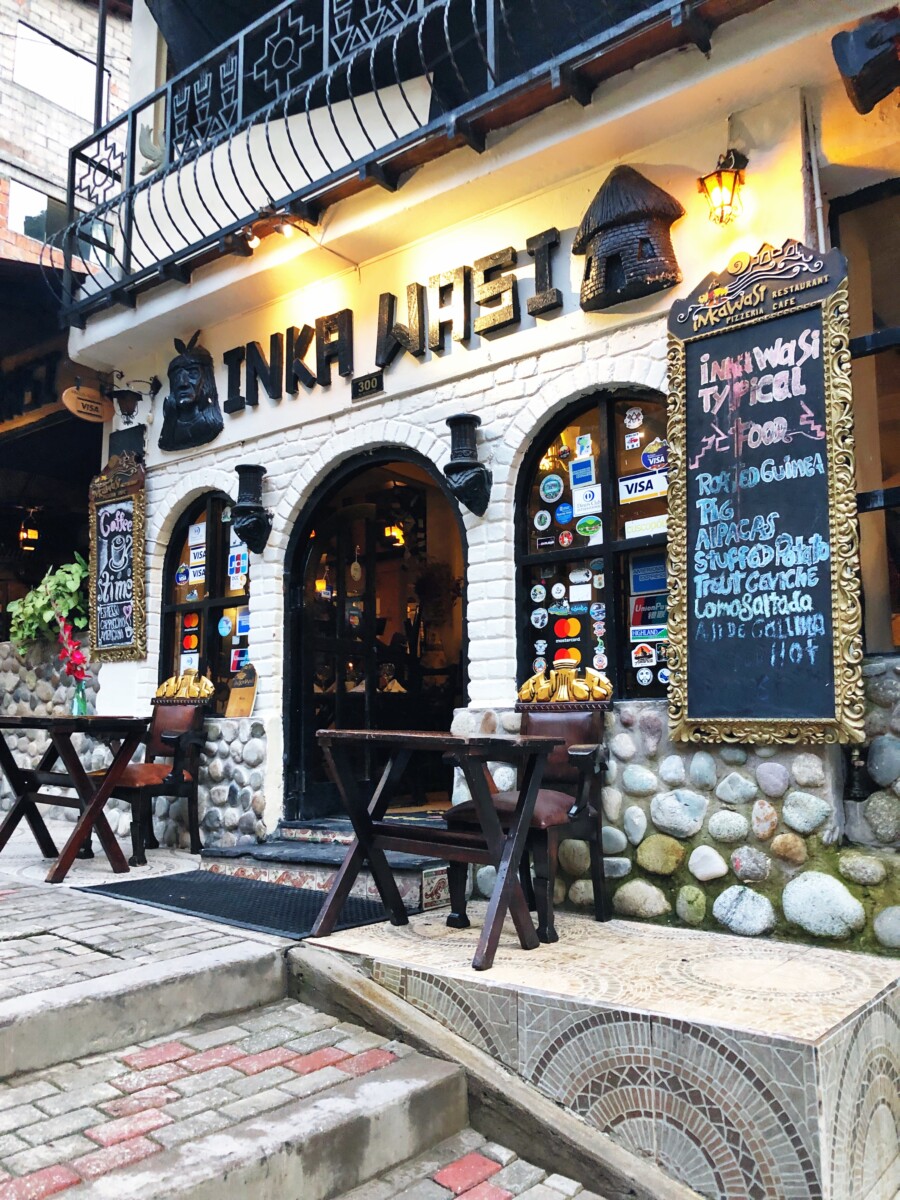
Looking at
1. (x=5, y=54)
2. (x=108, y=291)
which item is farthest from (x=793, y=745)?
(x=5, y=54)

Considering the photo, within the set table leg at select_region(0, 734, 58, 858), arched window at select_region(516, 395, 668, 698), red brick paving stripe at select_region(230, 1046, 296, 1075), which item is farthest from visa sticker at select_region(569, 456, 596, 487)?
table leg at select_region(0, 734, 58, 858)

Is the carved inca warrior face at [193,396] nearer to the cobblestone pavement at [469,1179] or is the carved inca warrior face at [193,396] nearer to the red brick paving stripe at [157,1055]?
the red brick paving stripe at [157,1055]

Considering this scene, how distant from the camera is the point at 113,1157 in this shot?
220 cm

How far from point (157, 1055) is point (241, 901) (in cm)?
144

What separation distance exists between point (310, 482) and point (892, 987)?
4237mm

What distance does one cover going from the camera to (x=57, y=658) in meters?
7.48

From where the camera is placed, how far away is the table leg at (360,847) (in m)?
3.53

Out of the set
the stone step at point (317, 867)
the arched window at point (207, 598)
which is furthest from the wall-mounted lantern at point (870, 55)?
the arched window at point (207, 598)

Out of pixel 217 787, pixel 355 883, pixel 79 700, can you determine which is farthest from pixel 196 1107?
pixel 79 700

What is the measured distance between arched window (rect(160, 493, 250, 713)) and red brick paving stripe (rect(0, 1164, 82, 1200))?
4146 millimetres

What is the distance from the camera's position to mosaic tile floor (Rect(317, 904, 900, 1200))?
228cm

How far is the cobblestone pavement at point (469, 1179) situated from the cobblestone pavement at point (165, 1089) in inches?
12.0

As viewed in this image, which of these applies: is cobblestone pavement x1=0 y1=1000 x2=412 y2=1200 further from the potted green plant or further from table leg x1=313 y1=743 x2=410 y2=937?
the potted green plant

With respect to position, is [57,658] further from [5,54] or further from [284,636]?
[5,54]
